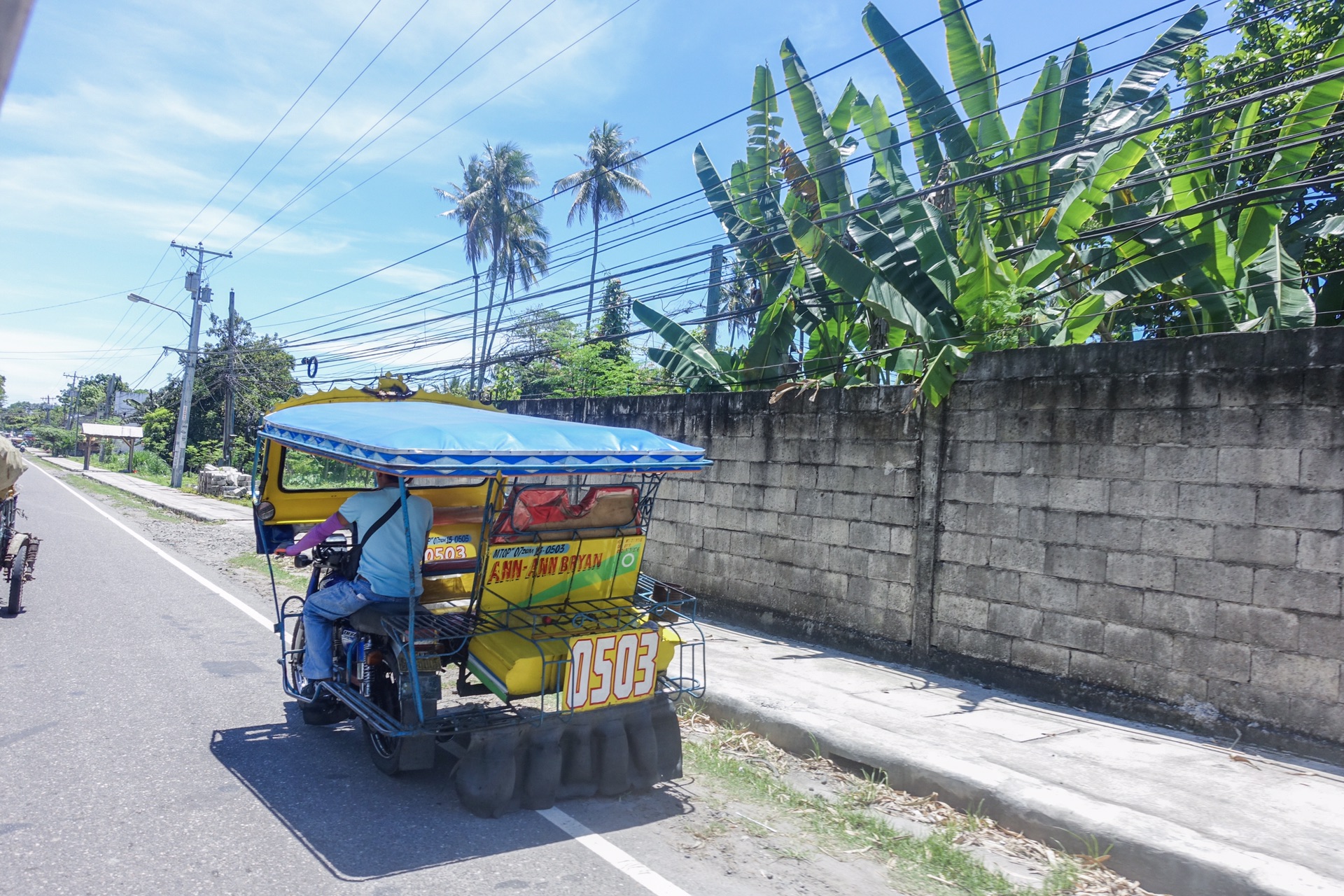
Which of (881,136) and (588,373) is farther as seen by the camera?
(588,373)

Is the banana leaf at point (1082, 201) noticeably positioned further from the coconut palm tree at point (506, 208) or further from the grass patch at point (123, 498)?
the coconut palm tree at point (506, 208)

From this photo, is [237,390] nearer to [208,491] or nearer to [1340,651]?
[208,491]

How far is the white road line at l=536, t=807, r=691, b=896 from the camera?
3.73m

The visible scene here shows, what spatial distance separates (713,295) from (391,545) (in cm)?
1236

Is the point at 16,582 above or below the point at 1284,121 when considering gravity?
below

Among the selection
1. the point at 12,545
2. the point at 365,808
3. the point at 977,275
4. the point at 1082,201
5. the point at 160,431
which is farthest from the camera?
the point at 160,431

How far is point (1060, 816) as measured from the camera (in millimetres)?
4367

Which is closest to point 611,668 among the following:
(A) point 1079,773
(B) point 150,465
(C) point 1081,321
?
(A) point 1079,773

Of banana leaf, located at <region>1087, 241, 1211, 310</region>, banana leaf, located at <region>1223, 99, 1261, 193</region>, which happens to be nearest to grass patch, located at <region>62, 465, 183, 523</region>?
banana leaf, located at <region>1087, 241, 1211, 310</region>

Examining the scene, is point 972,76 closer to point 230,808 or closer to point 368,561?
point 368,561

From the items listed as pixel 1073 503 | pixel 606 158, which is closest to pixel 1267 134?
pixel 1073 503

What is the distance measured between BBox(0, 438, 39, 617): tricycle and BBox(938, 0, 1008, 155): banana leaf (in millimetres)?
9859

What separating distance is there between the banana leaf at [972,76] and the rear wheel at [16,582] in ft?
34.1

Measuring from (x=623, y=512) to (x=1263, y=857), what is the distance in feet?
11.8
